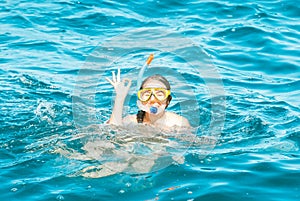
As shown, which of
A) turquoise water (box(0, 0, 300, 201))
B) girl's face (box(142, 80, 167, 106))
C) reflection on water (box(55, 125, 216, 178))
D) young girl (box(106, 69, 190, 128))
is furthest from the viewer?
girl's face (box(142, 80, 167, 106))

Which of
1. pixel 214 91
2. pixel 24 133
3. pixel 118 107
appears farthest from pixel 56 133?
pixel 214 91

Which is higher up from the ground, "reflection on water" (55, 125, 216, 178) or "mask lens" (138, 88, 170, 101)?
"mask lens" (138, 88, 170, 101)

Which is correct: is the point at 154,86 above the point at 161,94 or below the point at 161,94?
above

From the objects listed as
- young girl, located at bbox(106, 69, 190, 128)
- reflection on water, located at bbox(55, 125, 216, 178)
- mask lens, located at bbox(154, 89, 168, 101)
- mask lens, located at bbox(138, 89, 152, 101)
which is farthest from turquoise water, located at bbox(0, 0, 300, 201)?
mask lens, located at bbox(154, 89, 168, 101)

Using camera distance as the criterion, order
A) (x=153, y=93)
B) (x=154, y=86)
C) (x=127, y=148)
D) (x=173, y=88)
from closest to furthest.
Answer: (x=127, y=148), (x=153, y=93), (x=154, y=86), (x=173, y=88)

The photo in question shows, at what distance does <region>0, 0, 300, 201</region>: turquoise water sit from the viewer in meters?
7.00

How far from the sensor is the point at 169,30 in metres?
14.0

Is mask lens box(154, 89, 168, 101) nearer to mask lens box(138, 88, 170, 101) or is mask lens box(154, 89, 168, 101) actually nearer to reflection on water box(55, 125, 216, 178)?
mask lens box(138, 88, 170, 101)

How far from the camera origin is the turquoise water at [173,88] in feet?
23.0

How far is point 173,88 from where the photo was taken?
11.4m

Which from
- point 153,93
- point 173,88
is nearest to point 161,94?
point 153,93

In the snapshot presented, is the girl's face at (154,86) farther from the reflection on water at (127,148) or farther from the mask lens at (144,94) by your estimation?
the reflection on water at (127,148)

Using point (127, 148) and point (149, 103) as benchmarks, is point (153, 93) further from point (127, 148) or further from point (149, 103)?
point (127, 148)

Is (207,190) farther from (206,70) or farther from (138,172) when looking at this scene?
(206,70)
